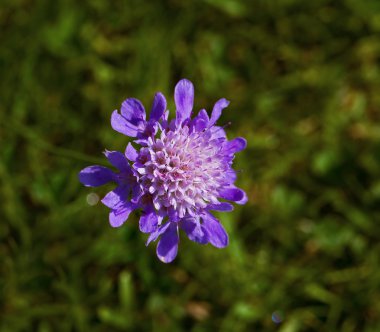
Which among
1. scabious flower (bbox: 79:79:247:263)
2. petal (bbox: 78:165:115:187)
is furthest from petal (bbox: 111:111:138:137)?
petal (bbox: 78:165:115:187)

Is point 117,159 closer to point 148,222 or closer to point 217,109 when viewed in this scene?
point 148,222

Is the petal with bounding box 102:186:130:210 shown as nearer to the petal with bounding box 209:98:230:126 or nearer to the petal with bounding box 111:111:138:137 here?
the petal with bounding box 111:111:138:137

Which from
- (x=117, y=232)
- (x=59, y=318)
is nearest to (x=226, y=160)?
(x=117, y=232)

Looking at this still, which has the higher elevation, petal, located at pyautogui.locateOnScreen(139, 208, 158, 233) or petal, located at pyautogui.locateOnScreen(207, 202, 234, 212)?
petal, located at pyautogui.locateOnScreen(207, 202, 234, 212)

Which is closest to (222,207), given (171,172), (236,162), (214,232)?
(214,232)

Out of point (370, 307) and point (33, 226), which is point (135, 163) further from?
point (370, 307)

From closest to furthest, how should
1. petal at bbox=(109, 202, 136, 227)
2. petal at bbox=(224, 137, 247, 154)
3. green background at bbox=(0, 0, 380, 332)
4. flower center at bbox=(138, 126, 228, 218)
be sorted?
petal at bbox=(109, 202, 136, 227)
flower center at bbox=(138, 126, 228, 218)
petal at bbox=(224, 137, 247, 154)
green background at bbox=(0, 0, 380, 332)

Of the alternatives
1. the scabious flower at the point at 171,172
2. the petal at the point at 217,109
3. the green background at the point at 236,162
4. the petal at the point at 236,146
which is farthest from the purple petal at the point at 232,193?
the green background at the point at 236,162
